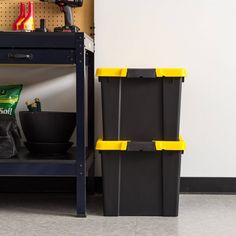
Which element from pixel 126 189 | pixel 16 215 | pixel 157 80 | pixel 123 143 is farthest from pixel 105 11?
pixel 16 215

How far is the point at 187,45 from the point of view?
116 inches

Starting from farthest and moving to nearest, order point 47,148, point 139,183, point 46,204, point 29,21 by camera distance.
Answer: point 29,21, point 46,204, point 47,148, point 139,183

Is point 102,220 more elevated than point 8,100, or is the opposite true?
point 8,100

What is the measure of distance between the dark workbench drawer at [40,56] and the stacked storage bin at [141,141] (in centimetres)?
18

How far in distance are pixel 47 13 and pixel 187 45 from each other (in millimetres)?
860

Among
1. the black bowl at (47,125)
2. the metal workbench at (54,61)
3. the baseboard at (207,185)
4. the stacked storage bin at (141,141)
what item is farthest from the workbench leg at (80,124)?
the baseboard at (207,185)

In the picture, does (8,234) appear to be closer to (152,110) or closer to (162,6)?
(152,110)

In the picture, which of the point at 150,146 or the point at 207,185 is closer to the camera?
the point at 150,146

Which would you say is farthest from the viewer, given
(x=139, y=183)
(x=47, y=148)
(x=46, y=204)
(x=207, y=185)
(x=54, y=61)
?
(x=207, y=185)

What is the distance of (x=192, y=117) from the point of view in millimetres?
2994

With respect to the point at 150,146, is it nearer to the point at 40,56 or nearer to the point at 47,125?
the point at 47,125

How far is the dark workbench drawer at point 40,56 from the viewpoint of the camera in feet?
7.96

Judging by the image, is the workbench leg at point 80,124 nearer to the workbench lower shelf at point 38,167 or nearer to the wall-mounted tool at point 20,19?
the workbench lower shelf at point 38,167

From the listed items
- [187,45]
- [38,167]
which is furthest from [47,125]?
[187,45]
